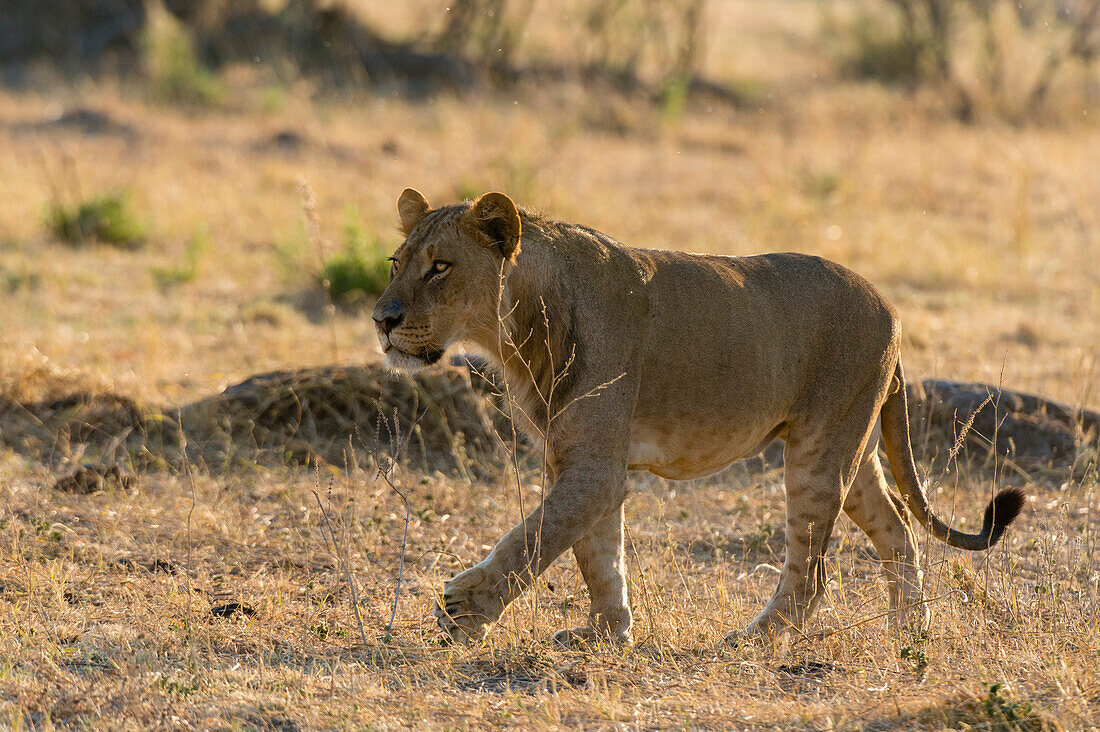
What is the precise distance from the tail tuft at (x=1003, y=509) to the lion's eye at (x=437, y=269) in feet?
6.46

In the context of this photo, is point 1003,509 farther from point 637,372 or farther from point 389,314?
point 389,314

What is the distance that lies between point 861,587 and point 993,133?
577 inches

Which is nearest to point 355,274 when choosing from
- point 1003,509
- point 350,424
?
point 350,424

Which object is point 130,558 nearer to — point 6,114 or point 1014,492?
point 1014,492

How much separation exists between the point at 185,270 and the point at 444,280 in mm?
6659

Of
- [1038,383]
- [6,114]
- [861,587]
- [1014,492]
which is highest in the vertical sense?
[1014,492]

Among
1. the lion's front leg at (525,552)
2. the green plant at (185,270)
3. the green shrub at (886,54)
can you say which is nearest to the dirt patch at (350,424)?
the lion's front leg at (525,552)

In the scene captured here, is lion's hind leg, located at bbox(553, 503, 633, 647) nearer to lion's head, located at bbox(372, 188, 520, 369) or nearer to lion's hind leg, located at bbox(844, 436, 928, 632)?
lion's head, located at bbox(372, 188, 520, 369)

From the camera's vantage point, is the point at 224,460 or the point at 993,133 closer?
the point at 224,460

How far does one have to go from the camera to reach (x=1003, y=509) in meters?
4.24

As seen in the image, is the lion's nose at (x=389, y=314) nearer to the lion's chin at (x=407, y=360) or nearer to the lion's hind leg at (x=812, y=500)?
the lion's chin at (x=407, y=360)

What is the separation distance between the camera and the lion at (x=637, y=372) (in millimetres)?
3699

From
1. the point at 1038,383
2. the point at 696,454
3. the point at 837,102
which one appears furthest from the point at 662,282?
the point at 837,102

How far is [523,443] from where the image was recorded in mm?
6531
